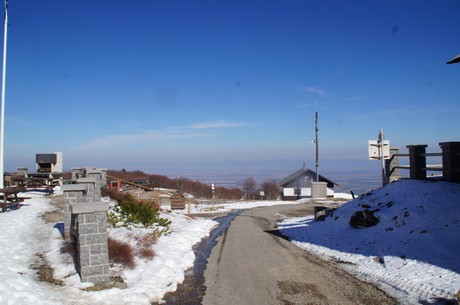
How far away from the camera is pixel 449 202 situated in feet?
33.1

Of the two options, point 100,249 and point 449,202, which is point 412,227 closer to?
point 449,202

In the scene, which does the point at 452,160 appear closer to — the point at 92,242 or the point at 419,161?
the point at 419,161

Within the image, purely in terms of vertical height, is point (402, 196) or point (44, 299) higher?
point (402, 196)

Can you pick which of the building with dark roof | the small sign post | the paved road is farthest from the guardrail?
the building with dark roof

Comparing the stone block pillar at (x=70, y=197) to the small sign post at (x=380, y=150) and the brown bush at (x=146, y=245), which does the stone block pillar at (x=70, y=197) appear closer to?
the brown bush at (x=146, y=245)

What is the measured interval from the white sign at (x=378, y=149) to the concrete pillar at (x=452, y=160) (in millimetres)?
4322

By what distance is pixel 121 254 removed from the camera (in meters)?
8.84

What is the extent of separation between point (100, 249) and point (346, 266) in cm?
622

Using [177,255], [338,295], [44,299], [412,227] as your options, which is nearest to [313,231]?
[412,227]

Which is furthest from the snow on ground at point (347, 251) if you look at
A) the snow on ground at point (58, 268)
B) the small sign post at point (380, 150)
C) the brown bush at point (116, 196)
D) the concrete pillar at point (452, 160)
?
the brown bush at point (116, 196)

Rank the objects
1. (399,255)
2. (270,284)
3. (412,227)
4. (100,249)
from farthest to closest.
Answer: (412,227), (399,255), (270,284), (100,249)

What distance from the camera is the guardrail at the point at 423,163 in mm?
11102

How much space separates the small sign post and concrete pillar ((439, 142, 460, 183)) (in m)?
4.32

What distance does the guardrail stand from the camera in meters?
11.1
